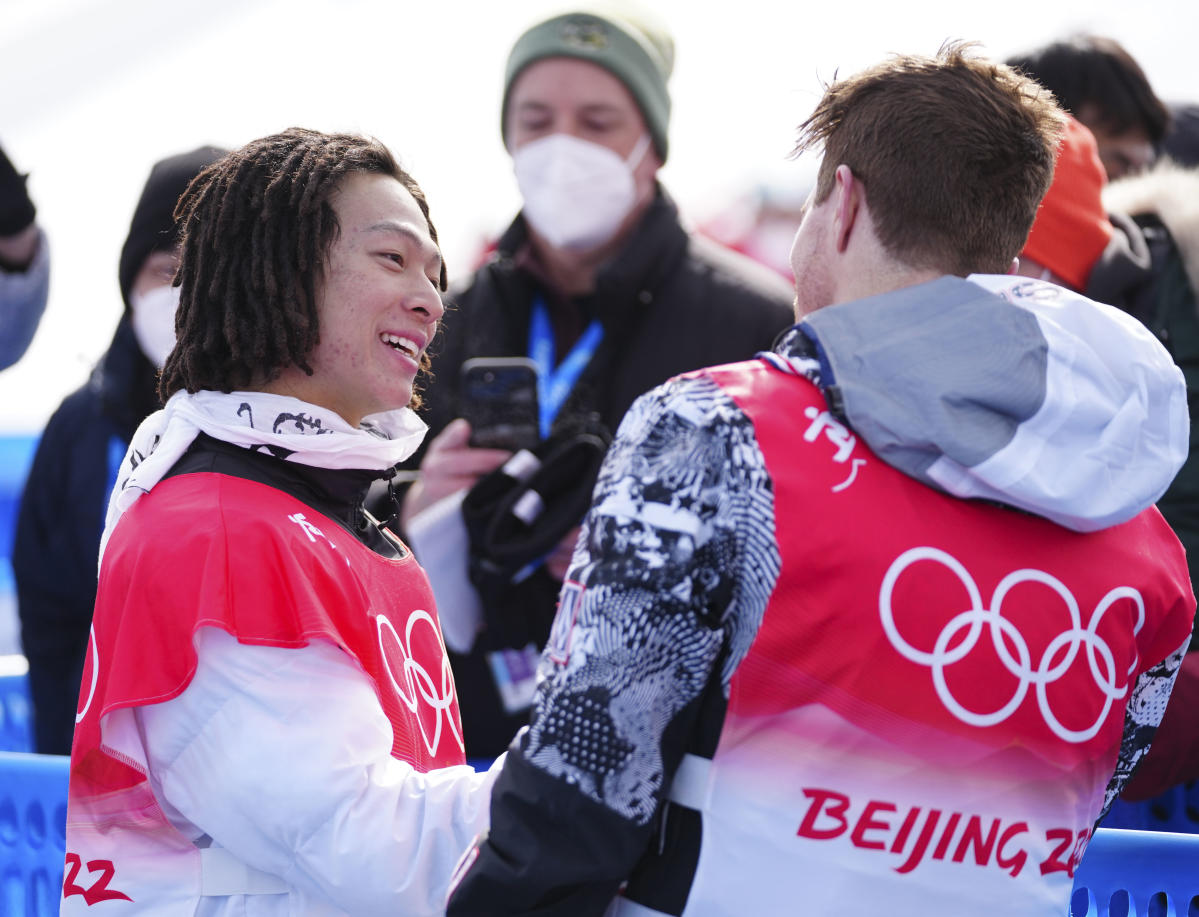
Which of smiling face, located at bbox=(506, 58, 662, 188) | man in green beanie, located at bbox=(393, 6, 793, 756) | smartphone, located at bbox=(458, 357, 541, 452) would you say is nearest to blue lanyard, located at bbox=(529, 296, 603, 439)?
man in green beanie, located at bbox=(393, 6, 793, 756)

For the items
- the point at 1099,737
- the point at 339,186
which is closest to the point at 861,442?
the point at 1099,737

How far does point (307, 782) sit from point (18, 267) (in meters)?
2.15

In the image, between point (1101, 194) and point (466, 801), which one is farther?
point (1101, 194)

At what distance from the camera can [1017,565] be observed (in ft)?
4.96

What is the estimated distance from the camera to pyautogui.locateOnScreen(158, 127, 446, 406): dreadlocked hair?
6.18 feet

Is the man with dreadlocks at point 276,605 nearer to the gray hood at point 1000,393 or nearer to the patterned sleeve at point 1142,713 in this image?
the gray hood at point 1000,393

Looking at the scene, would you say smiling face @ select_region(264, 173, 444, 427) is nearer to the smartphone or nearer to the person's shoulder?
the smartphone

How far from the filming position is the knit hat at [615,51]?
3.54 m

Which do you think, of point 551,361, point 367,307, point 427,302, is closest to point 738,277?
point 551,361

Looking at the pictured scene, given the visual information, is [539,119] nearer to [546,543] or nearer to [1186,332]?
[546,543]

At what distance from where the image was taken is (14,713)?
3566mm

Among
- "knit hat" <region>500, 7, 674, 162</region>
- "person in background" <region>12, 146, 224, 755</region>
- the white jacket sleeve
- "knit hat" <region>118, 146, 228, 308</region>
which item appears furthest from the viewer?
"knit hat" <region>500, 7, 674, 162</region>

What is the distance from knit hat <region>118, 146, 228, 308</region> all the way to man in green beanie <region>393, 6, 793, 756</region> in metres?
0.72

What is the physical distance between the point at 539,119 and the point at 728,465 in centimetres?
239
